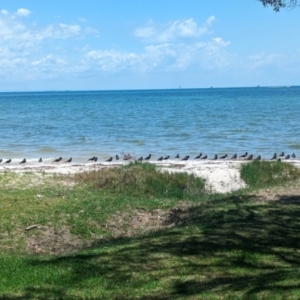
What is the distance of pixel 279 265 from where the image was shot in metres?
7.72

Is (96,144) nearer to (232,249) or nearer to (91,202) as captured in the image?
(91,202)

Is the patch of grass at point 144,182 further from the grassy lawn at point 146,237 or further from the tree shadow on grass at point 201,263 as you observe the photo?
the tree shadow on grass at point 201,263

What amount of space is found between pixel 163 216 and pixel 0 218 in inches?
132

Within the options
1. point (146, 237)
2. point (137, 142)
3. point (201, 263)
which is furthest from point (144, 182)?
point (137, 142)

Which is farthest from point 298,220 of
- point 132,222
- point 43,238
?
point 43,238

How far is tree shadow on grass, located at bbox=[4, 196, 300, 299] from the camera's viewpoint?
6.72m

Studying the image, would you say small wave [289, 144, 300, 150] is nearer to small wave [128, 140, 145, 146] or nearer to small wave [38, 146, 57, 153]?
small wave [128, 140, 145, 146]

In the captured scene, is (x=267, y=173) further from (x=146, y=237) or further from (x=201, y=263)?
(x=201, y=263)

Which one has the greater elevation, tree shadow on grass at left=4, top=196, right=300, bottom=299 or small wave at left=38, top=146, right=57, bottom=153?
tree shadow on grass at left=4, top=196, right=300, bottom=299

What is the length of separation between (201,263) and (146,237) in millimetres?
2231

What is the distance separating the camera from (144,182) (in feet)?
51.2

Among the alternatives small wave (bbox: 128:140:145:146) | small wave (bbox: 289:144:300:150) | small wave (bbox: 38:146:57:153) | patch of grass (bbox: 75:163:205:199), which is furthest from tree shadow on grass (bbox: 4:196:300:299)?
small wave (bbox: 128:140:145:146)

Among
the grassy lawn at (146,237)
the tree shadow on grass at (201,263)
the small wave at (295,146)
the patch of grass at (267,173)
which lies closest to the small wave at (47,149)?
the small wave at (295,146)

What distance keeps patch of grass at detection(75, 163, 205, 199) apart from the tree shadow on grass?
4.21 m
